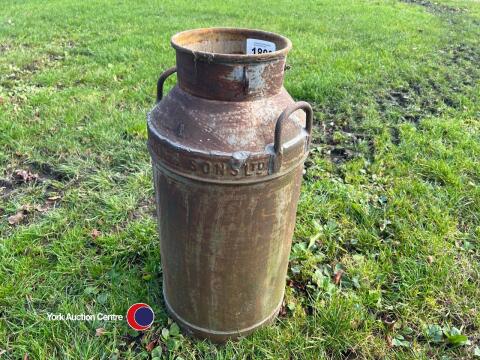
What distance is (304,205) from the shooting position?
3373mm

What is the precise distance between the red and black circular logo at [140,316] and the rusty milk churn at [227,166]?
0.35m

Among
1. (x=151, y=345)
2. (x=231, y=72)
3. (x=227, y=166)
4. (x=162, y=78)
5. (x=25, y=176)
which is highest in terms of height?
(x=231, y=72)

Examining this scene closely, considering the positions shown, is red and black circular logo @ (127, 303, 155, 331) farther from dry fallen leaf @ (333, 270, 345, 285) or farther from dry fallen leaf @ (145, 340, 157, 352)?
dry fallen leaf @ (333, 270, 345, 285)

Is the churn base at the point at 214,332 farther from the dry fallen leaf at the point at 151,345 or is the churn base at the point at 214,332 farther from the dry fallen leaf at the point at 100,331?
the dry fallen leaf at the point at 100,331

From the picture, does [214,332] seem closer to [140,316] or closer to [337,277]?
[140,316]

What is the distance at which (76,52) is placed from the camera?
652 centimetres

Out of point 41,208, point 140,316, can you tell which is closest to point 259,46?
point 140,316

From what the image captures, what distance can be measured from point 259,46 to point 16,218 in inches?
93.1

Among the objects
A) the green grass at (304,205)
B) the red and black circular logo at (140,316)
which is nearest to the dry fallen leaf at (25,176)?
the green grass at (304,205)

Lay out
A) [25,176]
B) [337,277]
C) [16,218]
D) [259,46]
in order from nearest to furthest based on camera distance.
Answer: [259,46], [337,277], [16,218], [25,176]

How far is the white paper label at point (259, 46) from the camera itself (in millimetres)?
1978

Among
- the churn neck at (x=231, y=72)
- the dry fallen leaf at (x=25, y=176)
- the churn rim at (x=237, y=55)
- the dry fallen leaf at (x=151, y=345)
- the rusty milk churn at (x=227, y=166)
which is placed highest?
the churn rim at (x=237, y=55)

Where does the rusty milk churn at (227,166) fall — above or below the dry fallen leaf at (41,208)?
above

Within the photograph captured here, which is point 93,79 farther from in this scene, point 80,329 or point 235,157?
point 235,157
